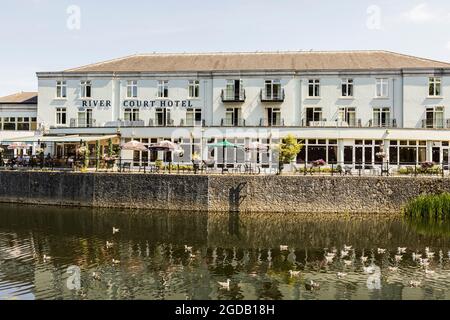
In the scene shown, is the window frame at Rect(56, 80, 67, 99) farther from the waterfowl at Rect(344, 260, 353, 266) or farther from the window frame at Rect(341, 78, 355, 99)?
the waterfowl at Rect(344, 260, 353, 266)

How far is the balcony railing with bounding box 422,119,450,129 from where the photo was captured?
35.0 meters

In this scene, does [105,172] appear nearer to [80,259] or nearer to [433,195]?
[80,259]

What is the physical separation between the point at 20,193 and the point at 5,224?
7793 millimetres

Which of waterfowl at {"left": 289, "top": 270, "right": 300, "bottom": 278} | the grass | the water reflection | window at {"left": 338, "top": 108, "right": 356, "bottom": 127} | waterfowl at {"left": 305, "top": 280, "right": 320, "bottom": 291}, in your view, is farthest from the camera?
window at {"left": 338, "top": 108, "right": 356, "bottom": 127}

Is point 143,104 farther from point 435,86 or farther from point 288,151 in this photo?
point 435,86

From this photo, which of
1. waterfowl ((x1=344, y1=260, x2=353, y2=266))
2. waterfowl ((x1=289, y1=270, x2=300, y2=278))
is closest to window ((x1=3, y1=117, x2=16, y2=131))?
waterfowl ((x1=289, y1=270, x2=300, y2=278))

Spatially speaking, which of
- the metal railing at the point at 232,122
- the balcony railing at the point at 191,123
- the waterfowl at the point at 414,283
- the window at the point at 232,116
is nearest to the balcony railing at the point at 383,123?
the metal railing at the point at 232,122

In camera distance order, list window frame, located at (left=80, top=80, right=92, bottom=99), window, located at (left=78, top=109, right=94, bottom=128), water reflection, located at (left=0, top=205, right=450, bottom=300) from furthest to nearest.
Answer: window frame, located at (left=80, top=80, right=92, bottom=99) < window, located at (left=78, top=109, right=94, bottom=128) < water reflection, located at (left=0, top=205, right=450, bottom=300)

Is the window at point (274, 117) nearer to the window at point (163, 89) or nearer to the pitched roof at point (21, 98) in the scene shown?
the window at point (163, 89)

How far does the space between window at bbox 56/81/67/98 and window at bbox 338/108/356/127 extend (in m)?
23.2

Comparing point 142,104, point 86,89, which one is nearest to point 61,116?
point 86,89

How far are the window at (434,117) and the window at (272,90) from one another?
11609mm

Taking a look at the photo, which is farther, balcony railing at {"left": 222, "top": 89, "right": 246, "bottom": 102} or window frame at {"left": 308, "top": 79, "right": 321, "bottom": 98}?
balcony railing at {"left": 222, "top": 89, "right": 246, "bottom": 102}

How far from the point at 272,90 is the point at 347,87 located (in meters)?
Answer: 5.99
